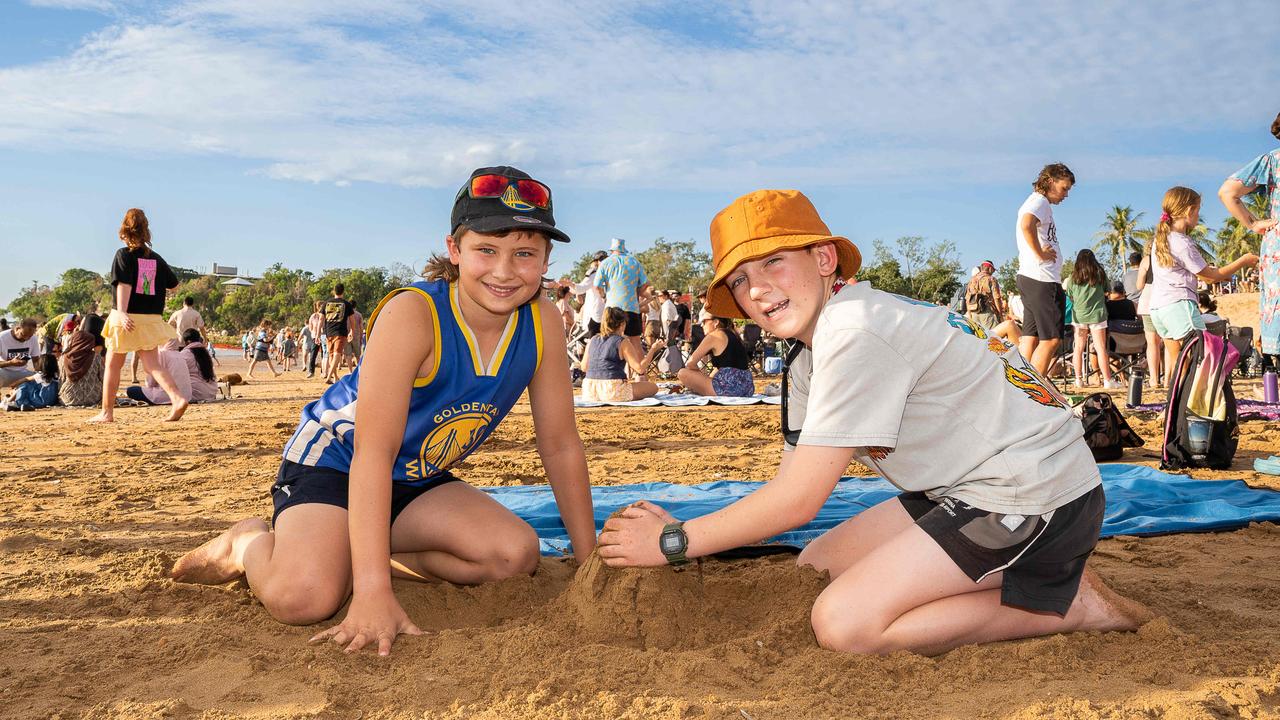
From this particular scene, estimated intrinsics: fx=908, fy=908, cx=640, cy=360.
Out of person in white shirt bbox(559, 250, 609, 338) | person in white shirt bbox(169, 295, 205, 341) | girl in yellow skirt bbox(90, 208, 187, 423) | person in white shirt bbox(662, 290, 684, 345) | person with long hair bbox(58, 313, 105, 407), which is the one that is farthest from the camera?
person in white shirt bbox(662, 290, 684, 345)

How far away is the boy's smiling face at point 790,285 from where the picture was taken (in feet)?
7.68

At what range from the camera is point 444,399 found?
280cm

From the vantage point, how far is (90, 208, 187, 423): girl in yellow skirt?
25.4ft

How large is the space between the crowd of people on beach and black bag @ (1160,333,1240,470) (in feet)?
9.40

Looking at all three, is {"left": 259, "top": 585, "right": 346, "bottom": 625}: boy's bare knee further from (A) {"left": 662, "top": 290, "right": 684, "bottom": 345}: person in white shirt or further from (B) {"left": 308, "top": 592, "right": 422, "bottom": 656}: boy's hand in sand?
(A) {"left": 662, "top": 290, "right": 684, "bottom": 345}: person in white shirt

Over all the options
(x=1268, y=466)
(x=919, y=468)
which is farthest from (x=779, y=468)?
(x=1268, y=466)

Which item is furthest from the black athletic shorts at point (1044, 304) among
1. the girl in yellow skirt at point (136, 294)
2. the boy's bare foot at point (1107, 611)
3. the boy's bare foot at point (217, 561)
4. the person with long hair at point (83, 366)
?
the person with long hair at point (83, 366)

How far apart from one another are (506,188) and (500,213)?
82 mm

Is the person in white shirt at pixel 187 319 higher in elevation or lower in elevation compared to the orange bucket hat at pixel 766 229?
lower

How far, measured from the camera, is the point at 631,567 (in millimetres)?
2414

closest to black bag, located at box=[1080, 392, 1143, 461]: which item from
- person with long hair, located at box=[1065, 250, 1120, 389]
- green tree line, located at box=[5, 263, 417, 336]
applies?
person with long hair, located at box=[1065, 250, 1120, 389]

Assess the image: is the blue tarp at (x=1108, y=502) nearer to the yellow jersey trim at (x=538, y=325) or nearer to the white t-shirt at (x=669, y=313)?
the yellow jersey trim at (x=538, y=325)

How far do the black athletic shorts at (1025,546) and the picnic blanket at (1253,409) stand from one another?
587 cm

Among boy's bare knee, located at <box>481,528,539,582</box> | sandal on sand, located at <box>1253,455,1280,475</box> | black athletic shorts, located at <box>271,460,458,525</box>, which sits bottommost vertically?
boy's bare knee, located at <box>481,528,539,582</box>
